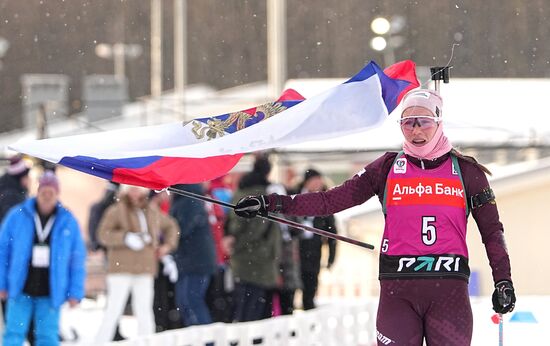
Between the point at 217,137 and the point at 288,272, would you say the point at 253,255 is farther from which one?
the point at 217,137

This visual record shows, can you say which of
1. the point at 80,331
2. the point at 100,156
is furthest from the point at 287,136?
the point at 80,331

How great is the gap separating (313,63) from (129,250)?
18586mm

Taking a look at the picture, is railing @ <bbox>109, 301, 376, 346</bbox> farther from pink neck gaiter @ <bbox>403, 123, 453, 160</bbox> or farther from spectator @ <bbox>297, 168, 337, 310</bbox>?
pink neck gaiter @ <bbox>403, 123, 453, 160</bbox>

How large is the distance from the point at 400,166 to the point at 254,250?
17.1 feet

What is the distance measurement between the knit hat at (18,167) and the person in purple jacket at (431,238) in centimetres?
575

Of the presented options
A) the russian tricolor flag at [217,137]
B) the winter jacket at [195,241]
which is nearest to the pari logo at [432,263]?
the russian tricolor flag at [217,137]

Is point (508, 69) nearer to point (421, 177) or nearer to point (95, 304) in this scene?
point (95, 304)

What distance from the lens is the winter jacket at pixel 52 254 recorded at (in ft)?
32.2

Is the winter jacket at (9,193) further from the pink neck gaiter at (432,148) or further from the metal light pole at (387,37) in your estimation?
the metal light pole at (387,37)

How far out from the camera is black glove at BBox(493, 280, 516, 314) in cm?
617

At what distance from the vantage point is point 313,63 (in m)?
29.5

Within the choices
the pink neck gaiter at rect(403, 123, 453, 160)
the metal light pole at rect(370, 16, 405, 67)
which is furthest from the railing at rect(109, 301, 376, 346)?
the metal light pole at rect(370, 16, 405, 67)

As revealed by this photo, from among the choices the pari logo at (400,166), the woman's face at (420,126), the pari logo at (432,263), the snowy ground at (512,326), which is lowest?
the snowy ground at (512,326)

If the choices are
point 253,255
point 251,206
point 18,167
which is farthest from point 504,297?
point 18,167
